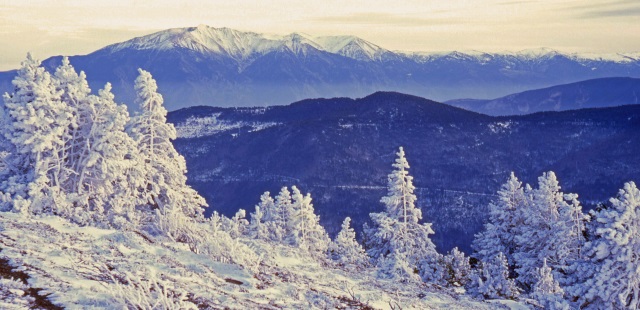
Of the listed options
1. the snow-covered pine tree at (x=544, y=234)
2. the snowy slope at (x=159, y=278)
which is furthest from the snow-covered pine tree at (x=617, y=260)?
the snow-covered pine tree at (x=544, y=234)

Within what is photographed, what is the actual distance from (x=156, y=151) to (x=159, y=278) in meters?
21.9

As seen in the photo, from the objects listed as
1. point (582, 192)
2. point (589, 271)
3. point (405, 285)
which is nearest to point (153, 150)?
point (405, 285)

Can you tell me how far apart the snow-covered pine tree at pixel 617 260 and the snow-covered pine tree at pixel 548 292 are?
4.92ft

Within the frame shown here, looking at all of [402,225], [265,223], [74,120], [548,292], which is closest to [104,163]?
[74,120]

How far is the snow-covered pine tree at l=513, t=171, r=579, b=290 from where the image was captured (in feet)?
128

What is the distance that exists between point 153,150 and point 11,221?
15489 millimetres

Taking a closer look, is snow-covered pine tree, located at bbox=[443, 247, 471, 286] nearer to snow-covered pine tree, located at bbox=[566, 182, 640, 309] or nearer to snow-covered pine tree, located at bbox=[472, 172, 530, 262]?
snow-covered pine tree, located at bbox=[472, 172, 530, 262]

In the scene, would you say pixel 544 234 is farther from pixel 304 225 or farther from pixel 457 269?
pixel 304 225

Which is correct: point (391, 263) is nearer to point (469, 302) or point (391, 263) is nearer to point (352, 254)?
point (469, 302)

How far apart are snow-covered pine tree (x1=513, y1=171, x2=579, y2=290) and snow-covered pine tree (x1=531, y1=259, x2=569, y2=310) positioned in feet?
22.6

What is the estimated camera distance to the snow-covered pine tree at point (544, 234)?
3900 centimetres

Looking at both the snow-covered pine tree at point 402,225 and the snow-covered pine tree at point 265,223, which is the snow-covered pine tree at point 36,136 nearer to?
the snow-covered pine tree at point 265,223

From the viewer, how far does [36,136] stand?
30.0 metres

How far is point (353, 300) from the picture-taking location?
1833 cm
